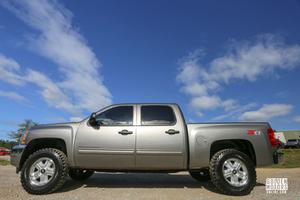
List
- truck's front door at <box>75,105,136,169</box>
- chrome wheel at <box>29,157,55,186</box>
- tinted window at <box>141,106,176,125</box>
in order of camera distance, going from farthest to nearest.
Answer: tinted window at <box>141,106,176,125</box> < truck's front door at <box>75,105,136,169</box> < chrome wheel at <box>29,157,55,186</box>

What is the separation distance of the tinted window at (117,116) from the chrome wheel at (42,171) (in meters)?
1.35

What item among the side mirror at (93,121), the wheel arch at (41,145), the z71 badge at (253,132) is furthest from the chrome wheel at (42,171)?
the z71 badge at (253,132)

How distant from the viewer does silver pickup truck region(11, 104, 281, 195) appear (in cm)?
594

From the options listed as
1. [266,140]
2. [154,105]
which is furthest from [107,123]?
[266,140]

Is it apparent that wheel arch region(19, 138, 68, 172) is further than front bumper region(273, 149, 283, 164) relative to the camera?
Yes

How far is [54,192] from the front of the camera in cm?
592

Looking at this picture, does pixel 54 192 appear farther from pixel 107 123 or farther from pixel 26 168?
pixel 107 123

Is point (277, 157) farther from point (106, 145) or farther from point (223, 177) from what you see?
point (106, 145)

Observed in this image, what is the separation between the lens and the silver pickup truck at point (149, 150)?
594 centimetres

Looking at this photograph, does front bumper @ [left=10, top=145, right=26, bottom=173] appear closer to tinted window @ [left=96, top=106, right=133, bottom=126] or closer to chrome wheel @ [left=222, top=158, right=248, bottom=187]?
tinted window @ [left=96, top=106, right=133, bottom=126]

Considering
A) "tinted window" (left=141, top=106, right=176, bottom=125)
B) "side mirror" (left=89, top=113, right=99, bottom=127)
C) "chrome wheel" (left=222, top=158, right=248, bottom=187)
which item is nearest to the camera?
"chrome wheel" (left=222, top=158, right=248, bottom=187)

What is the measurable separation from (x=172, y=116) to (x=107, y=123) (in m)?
1.43

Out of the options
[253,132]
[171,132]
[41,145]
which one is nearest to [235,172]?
[253,132]

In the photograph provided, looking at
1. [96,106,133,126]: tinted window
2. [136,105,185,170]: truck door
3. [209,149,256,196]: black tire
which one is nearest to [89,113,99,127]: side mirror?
[96,106,133,126]: tinted window
